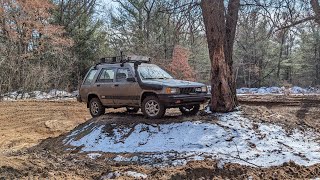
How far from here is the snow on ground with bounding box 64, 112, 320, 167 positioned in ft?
29.8

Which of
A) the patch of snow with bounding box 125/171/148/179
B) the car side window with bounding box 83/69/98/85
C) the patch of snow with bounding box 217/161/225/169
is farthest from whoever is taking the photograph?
the car side window with bounding box 83/69/98/85

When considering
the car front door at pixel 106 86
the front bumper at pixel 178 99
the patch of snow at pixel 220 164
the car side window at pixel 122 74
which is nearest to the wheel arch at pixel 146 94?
the front bumper at pixel 178 99

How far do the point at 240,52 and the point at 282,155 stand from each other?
4005cm

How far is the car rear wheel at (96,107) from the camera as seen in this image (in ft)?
42.9

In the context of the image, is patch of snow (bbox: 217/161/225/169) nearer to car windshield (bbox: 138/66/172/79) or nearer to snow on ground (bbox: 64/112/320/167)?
snow on ground (bbox: 64/112/320/167)

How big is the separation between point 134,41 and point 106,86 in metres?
26.6

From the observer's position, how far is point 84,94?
1337 centimetres

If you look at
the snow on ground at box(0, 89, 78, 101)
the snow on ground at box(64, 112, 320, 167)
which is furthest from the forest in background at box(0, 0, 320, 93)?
the snow on ground at box(64, 112, 320, 167)

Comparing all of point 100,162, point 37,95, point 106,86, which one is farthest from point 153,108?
point 37,95

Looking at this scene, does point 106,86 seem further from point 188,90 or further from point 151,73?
point 188,90

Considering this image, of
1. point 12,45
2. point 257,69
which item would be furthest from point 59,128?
point 257,69

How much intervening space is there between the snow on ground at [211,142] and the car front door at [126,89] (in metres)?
1.04

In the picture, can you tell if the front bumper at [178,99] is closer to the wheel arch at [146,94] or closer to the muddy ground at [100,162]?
the wheel arch at [146,94]

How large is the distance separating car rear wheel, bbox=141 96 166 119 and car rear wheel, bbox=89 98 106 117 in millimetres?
2098
